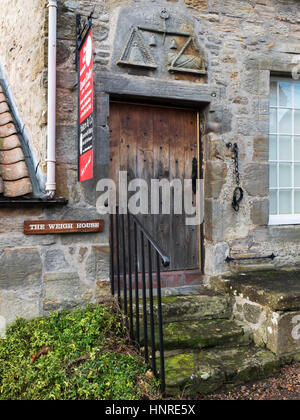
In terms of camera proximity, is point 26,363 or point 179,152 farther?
point 179,152

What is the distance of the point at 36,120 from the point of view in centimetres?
386

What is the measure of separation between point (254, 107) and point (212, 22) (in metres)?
1.06

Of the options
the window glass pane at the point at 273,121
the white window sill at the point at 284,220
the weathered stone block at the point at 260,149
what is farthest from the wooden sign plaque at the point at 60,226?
the window glass pane at the point at 273,121

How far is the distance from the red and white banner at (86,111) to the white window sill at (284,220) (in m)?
2.42

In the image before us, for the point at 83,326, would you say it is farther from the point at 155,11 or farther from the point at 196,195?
the point at 155,11

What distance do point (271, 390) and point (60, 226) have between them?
229 cm

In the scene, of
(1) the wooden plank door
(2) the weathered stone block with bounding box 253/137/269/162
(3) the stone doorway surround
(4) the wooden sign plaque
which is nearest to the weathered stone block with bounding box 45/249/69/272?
(4) the wooden sign plaque

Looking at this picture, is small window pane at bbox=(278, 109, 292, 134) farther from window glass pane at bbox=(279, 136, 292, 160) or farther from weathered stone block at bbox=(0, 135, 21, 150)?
weathered stone block at bbox=(0, 135, 21, 150)

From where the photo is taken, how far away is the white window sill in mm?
4621

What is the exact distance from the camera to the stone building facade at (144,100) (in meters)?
3.58

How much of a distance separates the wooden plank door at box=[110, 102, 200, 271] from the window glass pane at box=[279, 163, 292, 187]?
44.7 inches

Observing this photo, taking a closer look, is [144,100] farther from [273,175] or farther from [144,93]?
[273,175]

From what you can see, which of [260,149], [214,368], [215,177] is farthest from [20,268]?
[260,149]

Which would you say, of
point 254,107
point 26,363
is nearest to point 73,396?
point 26,363
